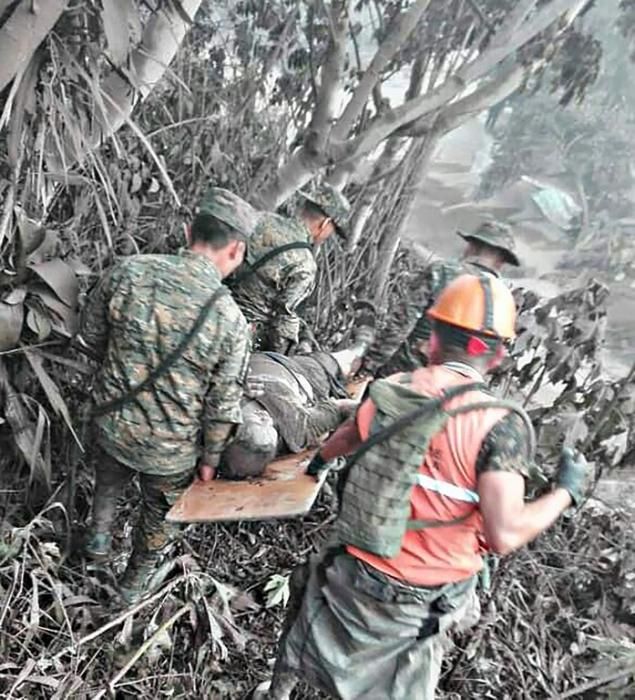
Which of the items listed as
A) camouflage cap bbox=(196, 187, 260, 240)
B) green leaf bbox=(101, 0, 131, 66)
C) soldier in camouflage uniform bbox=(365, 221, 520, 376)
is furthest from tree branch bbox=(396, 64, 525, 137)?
green leaf bbox=(101, 0, 131, 66)

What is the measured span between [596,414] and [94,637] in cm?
232

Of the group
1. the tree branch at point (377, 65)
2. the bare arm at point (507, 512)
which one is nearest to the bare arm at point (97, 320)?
the bare arm at point (507, 512)

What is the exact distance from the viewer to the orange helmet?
1723mm

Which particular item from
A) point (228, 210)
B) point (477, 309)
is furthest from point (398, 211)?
point (477, 309)

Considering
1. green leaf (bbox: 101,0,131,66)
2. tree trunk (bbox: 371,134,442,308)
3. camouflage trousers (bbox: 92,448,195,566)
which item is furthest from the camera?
tree trunk (bbox: 371,134,442,308)

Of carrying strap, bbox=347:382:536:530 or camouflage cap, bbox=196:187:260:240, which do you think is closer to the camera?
carrying strap, bbox=347:382:536:530

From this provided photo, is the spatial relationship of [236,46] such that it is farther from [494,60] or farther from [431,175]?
[431,175]

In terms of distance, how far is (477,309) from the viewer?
172 centimetres

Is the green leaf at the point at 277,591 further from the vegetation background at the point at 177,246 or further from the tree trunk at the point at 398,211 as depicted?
the tree trunk at the point at 398,211

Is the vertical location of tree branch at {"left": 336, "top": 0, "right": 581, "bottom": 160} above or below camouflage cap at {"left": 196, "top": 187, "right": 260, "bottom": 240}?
above

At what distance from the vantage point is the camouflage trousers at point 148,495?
2.46m

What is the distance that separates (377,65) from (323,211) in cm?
94

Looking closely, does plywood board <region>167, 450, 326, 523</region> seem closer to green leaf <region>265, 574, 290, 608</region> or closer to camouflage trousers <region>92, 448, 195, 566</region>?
camouflage trousers <region>92, 448, 195, 566</region>

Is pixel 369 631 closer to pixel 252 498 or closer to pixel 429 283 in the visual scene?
Answer: pixel 252 498
